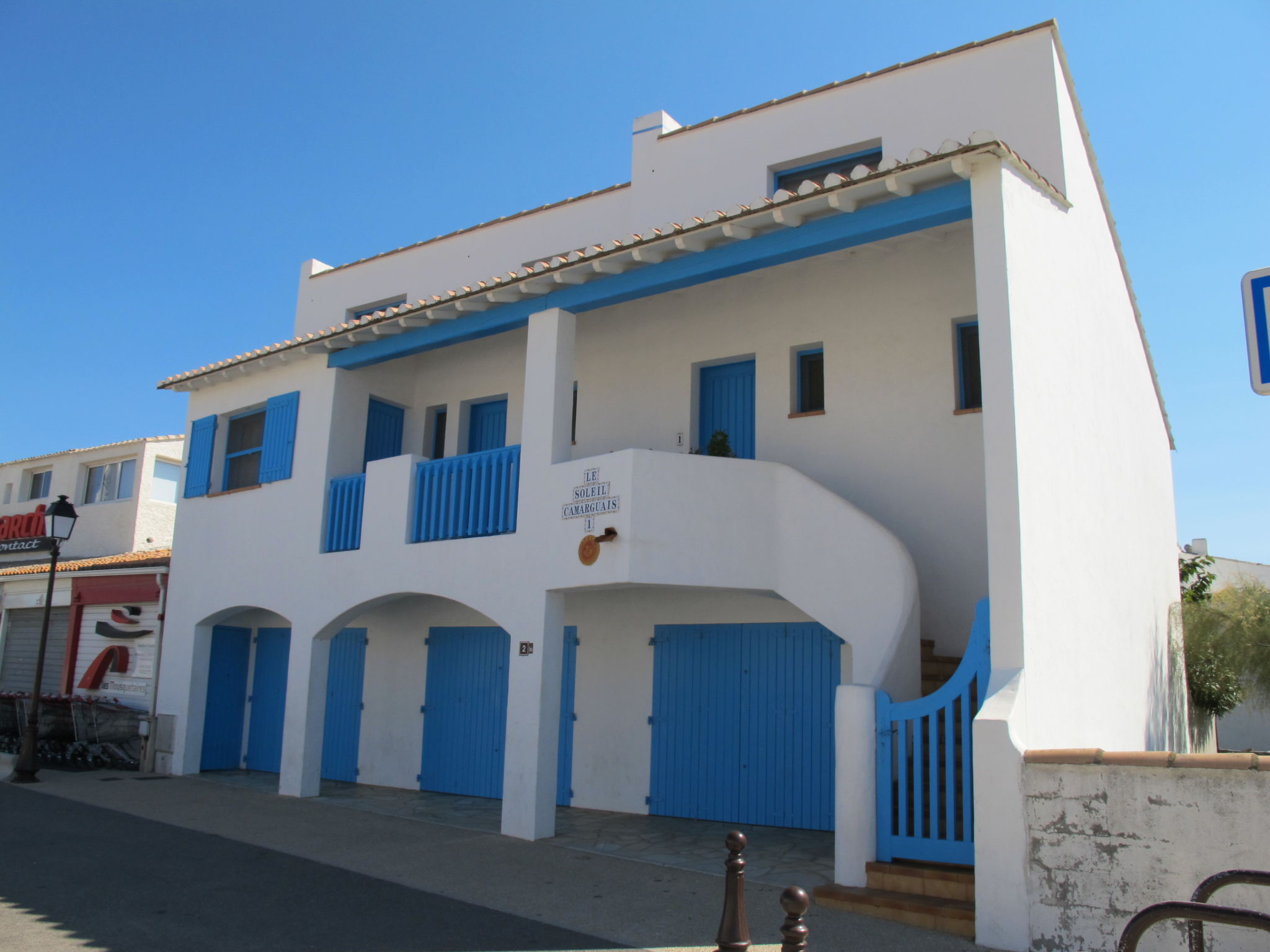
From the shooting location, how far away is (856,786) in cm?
703

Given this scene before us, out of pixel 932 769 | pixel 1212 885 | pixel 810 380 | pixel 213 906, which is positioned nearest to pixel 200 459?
pixel 213 906

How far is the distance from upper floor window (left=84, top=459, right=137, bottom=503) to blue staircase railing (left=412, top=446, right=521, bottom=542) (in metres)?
12.2

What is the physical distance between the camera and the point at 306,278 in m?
17.1

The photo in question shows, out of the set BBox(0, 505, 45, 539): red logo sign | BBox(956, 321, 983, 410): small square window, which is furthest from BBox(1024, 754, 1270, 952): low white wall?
BBox(0, 505, 45, 539): red logo sign

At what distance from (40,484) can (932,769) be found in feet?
75.8

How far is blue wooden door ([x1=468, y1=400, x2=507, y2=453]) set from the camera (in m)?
13.2

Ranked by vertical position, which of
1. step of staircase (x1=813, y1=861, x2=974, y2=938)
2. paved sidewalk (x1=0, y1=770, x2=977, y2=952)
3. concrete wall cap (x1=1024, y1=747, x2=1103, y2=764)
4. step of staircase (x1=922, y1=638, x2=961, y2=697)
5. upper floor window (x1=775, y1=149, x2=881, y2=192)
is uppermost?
upper floor window (x1=775, y1=149, x2=881, y2=192)

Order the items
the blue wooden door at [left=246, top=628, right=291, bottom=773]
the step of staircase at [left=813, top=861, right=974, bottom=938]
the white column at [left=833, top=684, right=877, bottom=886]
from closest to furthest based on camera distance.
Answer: the step of staircase at [left=813, top=861, right=974, bottom=938], the white column at [left=833, top=684, right=877, bottom=886], the blue wooden door at [left=246, top=628, right=291, bottom=773]

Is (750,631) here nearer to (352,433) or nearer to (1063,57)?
(352,433)

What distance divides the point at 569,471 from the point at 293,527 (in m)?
4.92

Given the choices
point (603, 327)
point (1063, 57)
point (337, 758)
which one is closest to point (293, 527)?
point (337, 758)

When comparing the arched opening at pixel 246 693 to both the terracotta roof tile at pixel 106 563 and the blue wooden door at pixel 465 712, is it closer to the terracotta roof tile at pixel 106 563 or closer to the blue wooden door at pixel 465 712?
the terracotta roof tile at pixel 106 563

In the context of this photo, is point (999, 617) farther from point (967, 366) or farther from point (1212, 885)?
point (967, 366)

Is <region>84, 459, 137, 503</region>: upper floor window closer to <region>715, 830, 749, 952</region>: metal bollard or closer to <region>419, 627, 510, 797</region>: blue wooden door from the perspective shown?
<region>419, 627, 510, 797</region>: blue wooden door
